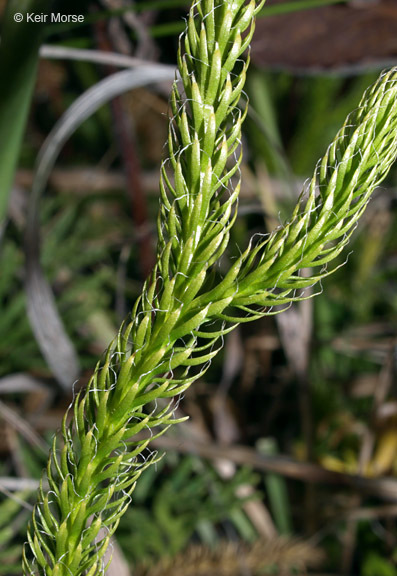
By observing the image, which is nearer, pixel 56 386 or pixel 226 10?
pixel 226 10

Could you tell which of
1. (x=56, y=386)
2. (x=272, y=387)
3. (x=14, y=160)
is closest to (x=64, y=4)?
(x=14, y=160)

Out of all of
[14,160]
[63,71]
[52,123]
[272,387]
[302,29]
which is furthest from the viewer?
[52,123]

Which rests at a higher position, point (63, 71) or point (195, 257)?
point (63, 71)

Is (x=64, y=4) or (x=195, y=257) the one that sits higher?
(x=64, y=4)

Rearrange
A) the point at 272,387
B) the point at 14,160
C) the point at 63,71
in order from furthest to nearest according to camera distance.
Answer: the point at 63,71 < the point at 272,387 < the point at 14,160

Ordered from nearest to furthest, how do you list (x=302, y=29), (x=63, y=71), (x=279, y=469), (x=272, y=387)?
(x=279, y=469), (x=302, y=29), (x=272, y=387), (x=63, y=71)

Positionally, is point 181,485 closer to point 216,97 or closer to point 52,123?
point 216,97

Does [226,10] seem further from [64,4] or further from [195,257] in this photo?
[64,4]

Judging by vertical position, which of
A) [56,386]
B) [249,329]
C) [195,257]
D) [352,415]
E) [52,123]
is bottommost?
[352,415]

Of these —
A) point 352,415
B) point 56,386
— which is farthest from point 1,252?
point 352,415
